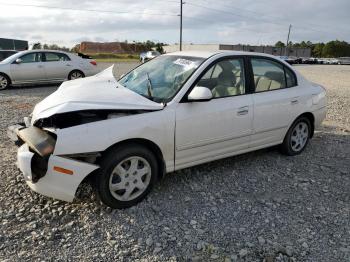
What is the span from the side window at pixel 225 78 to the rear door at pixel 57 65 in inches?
397

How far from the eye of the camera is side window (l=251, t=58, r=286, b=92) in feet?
15.3

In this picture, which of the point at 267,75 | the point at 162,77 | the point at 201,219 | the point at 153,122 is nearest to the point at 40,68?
the point at 162,77

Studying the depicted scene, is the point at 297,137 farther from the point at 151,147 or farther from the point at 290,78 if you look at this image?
the point at 151,147

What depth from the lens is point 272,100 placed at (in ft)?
15.5

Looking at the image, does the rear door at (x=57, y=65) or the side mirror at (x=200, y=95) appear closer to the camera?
the side mirror at (x=200, y=95)

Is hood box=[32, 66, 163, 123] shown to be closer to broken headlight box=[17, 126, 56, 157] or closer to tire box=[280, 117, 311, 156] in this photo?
broken headlight box=[17, 126, 56, 157]

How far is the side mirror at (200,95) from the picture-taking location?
12.3 feet

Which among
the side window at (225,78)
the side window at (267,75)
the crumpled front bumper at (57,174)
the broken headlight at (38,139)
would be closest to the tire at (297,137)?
the side window at (267,75)

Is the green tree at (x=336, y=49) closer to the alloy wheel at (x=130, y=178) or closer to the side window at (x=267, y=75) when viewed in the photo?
the side window at (x=267, y=75)

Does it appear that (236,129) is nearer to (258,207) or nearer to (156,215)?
(258,207)

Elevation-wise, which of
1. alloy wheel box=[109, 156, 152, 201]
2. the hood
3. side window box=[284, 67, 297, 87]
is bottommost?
alloy wheel box=[109, 156, 152, 201]

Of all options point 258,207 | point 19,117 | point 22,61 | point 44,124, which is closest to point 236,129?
point 258,207

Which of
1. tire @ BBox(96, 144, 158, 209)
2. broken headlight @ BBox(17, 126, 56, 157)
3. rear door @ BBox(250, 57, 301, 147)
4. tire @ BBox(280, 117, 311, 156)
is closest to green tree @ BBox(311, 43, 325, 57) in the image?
tire @ BBox(280, 117, 311, 156)

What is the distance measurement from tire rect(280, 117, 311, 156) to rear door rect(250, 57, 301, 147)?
15 cm
